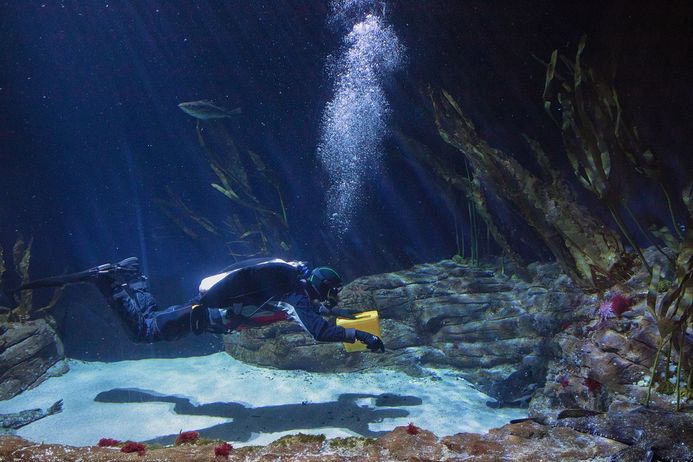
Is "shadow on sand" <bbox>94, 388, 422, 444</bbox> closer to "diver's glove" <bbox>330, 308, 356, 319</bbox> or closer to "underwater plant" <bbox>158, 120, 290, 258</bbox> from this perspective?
"diver's glove" <bbox>330, 308, 356, 319</bbox>

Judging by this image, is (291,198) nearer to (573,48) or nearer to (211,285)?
(211,285)

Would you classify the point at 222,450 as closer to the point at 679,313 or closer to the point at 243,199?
the point at 679,313

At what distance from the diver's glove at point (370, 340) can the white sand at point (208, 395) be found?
1.03m

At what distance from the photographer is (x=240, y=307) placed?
5.03 metres

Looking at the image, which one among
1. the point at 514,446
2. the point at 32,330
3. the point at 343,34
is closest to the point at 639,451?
the point at 514,446

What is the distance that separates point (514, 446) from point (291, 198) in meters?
10.0

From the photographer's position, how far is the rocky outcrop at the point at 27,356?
247 inches

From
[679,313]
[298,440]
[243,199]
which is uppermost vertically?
[243,199]

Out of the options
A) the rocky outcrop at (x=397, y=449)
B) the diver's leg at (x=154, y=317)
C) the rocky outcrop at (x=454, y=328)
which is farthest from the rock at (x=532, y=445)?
the diver's leg at (x=154, y=317)

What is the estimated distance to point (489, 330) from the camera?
6414mm

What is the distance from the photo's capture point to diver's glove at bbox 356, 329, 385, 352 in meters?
4.31

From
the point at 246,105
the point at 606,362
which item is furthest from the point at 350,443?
the point at 246,105

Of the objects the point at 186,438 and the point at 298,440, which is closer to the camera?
the point at 298,440

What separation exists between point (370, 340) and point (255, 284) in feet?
5.60
